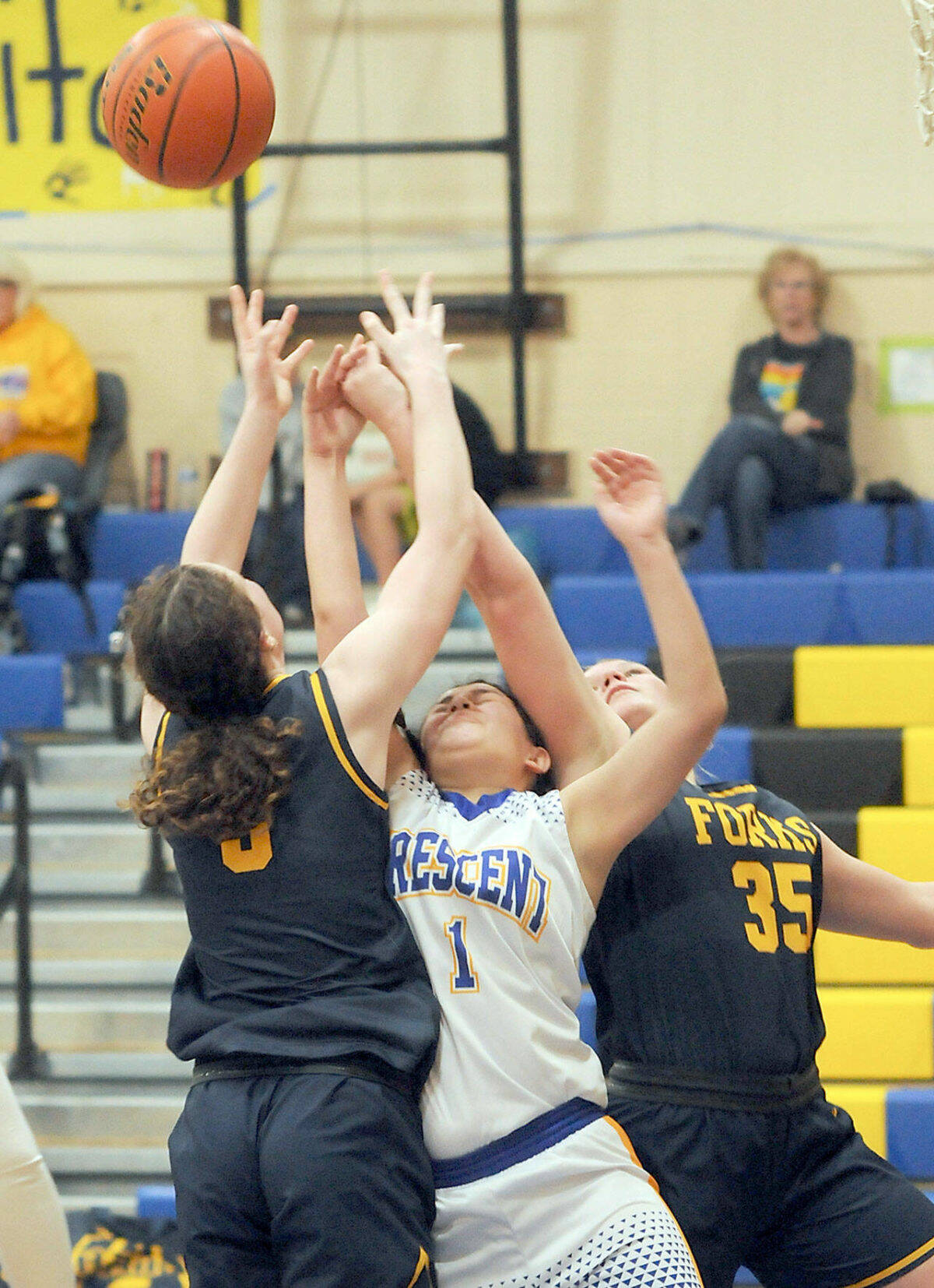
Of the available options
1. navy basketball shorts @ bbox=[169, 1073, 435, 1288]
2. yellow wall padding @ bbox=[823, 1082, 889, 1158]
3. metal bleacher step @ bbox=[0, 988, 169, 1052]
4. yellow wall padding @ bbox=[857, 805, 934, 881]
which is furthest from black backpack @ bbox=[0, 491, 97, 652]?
navy basketball shorts @ bbox=[169, 1073, 435, 1288]

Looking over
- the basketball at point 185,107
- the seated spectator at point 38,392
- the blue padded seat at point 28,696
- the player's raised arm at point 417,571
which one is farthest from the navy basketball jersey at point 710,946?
the seated spectator at point 38,392

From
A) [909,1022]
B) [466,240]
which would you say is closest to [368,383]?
[909,1022]

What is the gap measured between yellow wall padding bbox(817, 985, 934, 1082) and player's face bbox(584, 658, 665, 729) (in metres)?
2.07

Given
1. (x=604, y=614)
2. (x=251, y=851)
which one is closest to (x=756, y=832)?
(x=251, y=851)

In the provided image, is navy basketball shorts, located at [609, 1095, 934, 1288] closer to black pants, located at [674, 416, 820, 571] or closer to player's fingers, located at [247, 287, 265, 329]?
player's fingers, located at [247, 287, 265, 329]

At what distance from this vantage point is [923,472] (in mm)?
6695

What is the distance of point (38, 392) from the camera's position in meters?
6.30

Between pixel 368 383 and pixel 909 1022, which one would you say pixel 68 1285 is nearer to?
pixel 368 383

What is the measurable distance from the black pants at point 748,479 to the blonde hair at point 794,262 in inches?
27.4

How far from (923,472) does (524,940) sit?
17.5 feet

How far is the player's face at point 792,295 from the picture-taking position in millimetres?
6309

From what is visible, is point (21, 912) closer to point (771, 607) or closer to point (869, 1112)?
point (869, 1112)

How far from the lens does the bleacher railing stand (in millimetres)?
4176

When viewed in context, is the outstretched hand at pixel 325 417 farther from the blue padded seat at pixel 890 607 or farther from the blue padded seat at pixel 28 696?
the blue padded seat at pixel 890 607
